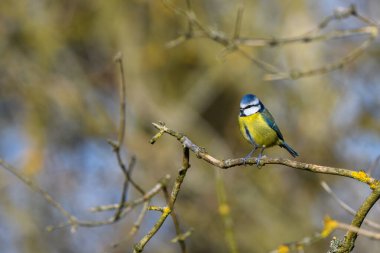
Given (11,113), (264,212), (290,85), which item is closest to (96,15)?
(11,113)

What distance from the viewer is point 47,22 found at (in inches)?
340

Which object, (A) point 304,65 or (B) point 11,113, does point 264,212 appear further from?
(B) point 11,113

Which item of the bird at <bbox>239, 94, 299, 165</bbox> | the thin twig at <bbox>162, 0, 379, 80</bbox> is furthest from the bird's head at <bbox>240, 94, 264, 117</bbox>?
the thin twig at <bbox>162, 0, 379, 80</bbox>

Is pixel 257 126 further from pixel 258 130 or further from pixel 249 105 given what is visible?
pixel 249 105

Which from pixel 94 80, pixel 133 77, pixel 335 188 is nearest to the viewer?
pixel 335 188

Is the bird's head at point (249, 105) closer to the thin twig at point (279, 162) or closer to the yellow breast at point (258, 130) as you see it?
the yellow breast at point (258, 130)

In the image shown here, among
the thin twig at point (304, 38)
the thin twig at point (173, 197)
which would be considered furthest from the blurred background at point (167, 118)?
the thin twig at point (173, 197)

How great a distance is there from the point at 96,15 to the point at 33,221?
311 cm

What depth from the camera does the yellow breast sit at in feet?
12.1

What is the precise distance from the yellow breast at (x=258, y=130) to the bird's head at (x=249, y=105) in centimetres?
3

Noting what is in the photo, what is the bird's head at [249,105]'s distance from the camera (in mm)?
3766

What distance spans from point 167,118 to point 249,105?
4.80m

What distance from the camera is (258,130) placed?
369cm

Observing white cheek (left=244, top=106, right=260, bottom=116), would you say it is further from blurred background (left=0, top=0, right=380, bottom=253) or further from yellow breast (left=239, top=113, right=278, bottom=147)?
blurred background (left=0, top=0, right=380, bottom=253)
